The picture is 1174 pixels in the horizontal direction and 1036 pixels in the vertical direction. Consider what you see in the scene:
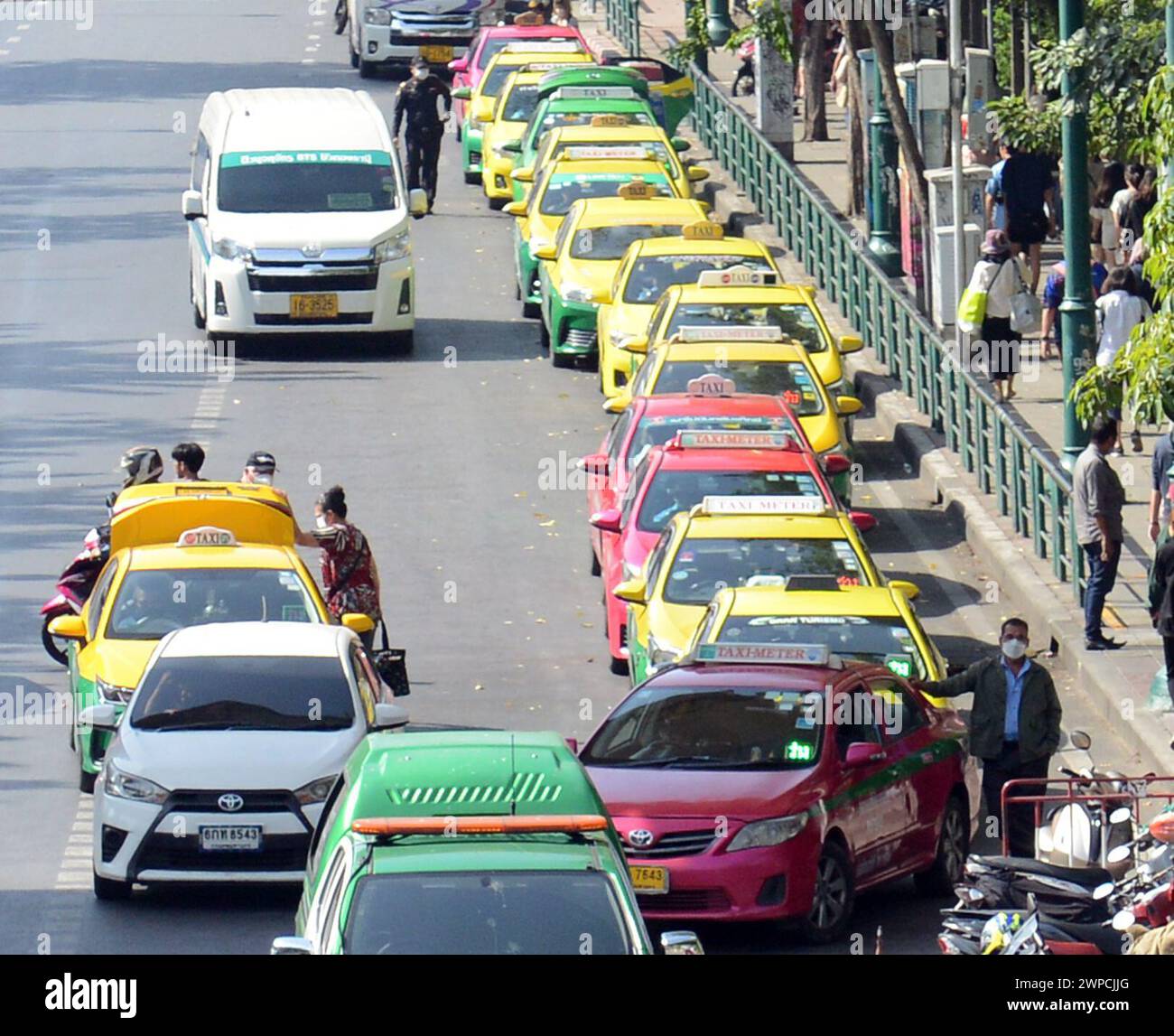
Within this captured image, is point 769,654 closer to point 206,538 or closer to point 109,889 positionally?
point 109,889

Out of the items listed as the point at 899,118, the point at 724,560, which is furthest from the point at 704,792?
the point at 899,118

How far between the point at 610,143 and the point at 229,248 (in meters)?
6.52

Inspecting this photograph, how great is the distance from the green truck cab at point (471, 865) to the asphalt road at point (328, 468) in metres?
2.95

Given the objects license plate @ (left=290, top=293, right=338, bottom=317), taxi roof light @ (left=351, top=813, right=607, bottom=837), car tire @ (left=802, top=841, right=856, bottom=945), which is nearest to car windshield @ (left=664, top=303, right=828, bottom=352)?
license plate @ (left=290, top=293, right=338, bottom=317)

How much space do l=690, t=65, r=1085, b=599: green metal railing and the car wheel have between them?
530cm

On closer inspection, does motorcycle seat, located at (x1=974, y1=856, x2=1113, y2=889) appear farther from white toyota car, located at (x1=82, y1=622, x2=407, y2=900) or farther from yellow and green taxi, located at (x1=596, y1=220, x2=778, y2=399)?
yellow and green taxi, located at (x1=596, y1=220, x2=778, y2=399)

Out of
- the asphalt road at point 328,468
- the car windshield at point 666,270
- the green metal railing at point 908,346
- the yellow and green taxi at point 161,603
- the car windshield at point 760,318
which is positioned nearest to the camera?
the asphalt road at point 328,468

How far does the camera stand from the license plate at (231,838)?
15.8 m

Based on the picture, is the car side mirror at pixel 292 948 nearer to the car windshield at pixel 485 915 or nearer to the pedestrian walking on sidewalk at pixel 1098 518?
the car windshield at pixel 485 915

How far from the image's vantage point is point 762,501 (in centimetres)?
2088

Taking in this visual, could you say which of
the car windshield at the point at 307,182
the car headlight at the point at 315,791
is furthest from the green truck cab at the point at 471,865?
the car windshield at the point at 307,182

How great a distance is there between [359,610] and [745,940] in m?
5.19

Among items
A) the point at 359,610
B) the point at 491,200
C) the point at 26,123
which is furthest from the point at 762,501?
the point at 26,123

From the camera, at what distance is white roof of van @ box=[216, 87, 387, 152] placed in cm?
3152
